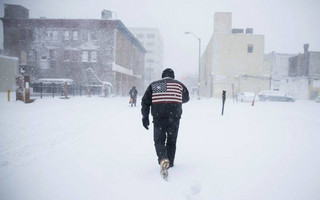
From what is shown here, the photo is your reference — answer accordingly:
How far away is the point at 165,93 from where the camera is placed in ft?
11.3

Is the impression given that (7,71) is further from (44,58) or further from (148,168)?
(148,168)

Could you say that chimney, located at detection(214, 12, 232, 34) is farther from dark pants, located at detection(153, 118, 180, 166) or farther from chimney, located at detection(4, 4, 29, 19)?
dark pants, located at detection(153, 118, 180, 166)

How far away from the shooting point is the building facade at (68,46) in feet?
101

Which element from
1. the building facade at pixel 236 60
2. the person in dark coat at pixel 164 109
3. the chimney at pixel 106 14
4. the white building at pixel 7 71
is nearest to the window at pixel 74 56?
the chimney at pixel 106 14

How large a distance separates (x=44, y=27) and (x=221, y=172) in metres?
36.0

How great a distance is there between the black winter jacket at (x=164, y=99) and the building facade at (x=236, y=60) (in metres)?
33.9

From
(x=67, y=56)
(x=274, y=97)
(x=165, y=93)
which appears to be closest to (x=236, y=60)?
(x=274, y=97)

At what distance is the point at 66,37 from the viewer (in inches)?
1230

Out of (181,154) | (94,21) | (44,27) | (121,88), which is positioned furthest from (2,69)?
(181,154)

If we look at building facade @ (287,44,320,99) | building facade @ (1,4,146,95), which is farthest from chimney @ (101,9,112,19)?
building facade @ (287,44,320,99)

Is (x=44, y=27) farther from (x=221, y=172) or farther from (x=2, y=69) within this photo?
(x=221, y=172)

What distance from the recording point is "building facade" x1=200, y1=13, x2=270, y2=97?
35281mm

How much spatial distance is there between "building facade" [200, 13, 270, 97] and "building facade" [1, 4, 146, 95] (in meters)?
16.6

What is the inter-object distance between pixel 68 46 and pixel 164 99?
106 feet
